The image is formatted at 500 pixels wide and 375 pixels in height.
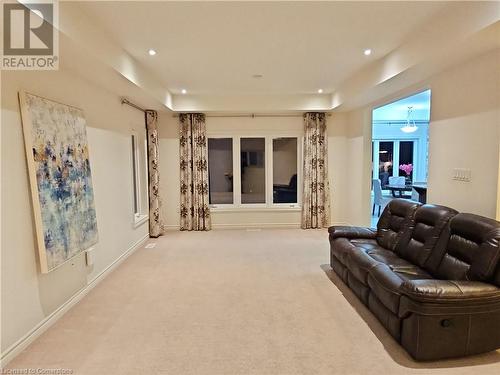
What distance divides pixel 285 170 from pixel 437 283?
4865mm

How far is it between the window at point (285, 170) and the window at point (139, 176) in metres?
2.64

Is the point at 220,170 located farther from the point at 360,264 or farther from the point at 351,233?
the point at 360,264

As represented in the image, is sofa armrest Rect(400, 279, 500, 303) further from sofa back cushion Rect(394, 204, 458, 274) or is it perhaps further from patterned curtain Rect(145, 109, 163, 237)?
patterned curtain Rect(145, 109, 163, 237)

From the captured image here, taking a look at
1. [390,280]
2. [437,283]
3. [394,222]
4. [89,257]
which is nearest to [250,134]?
[394,222]

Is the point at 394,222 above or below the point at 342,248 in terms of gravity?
above

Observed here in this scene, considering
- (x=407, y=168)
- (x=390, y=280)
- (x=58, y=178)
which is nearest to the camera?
(x=390, y=280)

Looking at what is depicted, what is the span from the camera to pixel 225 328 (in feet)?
8.69

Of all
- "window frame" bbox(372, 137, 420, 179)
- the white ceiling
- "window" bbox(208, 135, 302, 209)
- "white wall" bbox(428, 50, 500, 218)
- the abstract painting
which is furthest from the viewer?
"window frame" bbox(372, 137, 420, 179)

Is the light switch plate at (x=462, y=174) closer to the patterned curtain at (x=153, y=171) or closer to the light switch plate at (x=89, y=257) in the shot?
the light switch plate at (x=89, y=257)

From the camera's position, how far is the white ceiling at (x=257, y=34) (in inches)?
103

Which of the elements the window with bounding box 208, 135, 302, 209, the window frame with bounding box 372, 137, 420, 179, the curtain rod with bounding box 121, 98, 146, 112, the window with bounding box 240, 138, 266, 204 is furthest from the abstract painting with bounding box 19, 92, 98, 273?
the window frame with bounding box 372, 137, 420, 179

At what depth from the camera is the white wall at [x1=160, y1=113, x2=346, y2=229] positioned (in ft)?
21.0

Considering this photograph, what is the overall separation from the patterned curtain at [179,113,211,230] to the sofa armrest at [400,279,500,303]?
15.5 feet

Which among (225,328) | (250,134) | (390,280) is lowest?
(225,328)
